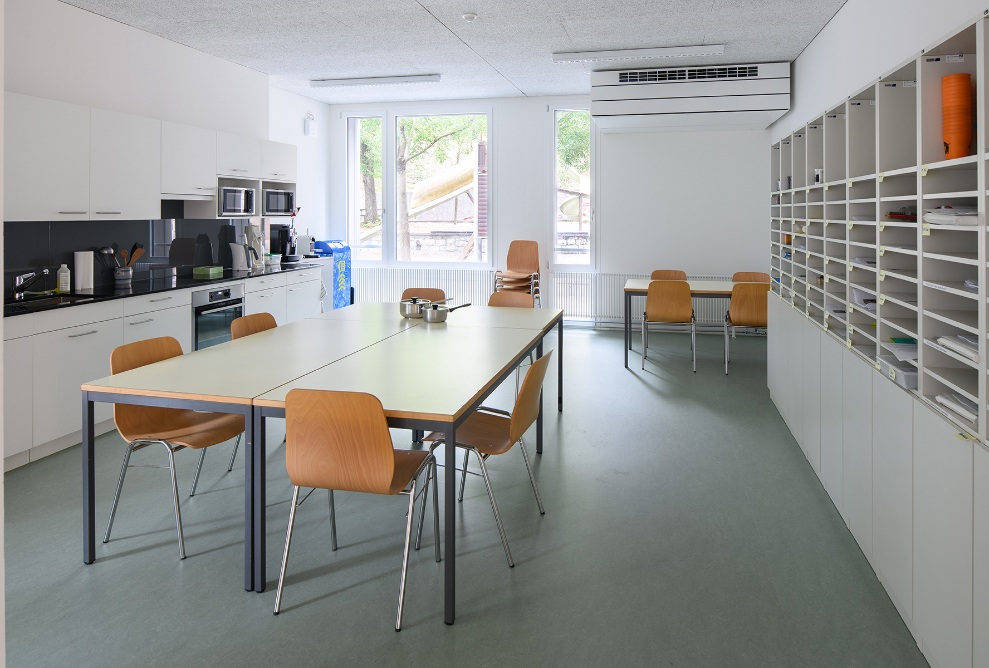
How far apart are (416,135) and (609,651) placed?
331 inches

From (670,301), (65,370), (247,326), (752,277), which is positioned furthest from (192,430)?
(752,277)

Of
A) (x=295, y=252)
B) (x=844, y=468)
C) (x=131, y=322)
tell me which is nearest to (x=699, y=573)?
(x=844, y=468)

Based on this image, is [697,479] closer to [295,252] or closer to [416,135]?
[295,252]

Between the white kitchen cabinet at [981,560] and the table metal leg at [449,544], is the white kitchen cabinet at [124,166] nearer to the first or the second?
the table metal leg at [449,544]

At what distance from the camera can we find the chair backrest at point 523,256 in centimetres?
930

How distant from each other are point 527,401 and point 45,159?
3.44m

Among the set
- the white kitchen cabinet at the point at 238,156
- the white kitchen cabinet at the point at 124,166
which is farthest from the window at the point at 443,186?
the white kitchen cabinet at the point at 124,166

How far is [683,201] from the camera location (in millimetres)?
9164

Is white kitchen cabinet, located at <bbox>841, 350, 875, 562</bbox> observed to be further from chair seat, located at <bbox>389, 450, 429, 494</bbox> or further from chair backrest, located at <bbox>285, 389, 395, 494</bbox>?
chair backrest, located at <bbox>285, 389, 395, 494</bbox>

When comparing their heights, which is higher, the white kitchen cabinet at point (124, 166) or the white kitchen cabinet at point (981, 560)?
the white kitchen cabinet at point (124, 166)

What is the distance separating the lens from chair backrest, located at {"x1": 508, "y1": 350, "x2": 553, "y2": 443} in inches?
126

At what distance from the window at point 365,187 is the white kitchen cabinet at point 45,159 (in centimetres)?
532

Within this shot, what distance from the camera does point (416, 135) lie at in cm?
992

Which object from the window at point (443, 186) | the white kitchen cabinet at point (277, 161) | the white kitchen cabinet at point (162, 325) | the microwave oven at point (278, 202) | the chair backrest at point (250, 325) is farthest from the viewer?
the window at point (443, 186)
